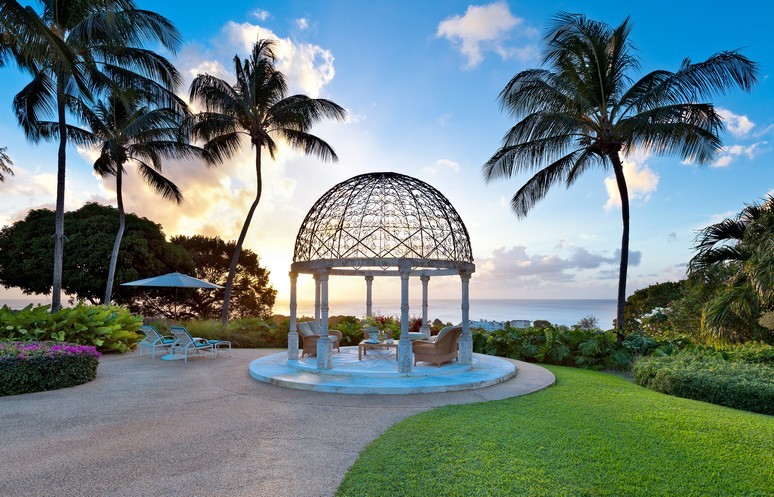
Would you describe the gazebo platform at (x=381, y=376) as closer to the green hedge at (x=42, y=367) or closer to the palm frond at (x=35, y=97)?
the green hedge at (x=42, y=367)

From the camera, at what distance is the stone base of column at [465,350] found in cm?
1111

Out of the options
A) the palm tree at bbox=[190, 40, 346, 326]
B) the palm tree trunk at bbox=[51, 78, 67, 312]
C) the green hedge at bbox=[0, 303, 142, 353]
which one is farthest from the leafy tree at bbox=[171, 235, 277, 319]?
the green hedge at bbox=[0, 303, 142, 353]

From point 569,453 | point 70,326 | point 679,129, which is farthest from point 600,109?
point 70,326

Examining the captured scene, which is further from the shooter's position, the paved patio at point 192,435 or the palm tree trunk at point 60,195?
the palm tree trunk at point 60,195

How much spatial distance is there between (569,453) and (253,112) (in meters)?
18.4

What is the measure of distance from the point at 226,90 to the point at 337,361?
44.6 feet

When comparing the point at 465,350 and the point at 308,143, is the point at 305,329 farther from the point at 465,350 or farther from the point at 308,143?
the point at 308,143

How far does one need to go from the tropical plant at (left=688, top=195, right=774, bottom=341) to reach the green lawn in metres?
4.77

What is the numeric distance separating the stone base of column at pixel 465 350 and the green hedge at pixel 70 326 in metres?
10.9

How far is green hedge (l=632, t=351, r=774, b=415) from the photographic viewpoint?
796 cm

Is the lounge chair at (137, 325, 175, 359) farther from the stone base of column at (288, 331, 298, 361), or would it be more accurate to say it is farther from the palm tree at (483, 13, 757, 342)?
the palm tree at (483, 13, 757, 342)

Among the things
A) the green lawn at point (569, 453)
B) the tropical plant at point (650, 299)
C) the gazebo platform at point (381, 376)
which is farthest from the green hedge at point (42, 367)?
the tropical plant at point (650, 299)

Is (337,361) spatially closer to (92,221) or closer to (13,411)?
(13,411)

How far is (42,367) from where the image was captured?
880 centimetres
